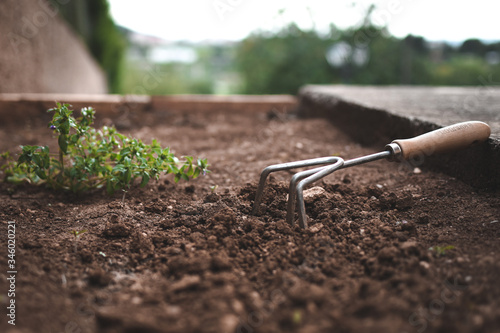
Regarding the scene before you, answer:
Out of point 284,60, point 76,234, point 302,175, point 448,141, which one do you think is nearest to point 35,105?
point 76,234

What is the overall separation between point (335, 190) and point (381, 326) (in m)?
1.02

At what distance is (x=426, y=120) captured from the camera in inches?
86.2

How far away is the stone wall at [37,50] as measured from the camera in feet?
12.9

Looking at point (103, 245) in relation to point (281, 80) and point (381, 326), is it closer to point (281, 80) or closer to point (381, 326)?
point (381, 326)

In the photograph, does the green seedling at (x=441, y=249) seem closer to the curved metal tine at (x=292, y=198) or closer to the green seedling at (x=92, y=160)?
the curved metal tine at (x=292, y=198)

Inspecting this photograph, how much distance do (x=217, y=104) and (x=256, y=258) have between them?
10.6 ft

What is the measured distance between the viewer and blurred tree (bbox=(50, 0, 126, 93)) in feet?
24.7

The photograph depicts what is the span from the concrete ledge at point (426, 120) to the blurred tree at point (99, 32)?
5.45 m

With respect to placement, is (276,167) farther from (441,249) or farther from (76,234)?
(76,234)

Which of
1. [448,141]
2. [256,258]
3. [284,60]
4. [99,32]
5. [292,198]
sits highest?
[99,32]

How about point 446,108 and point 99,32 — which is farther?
point 99,32

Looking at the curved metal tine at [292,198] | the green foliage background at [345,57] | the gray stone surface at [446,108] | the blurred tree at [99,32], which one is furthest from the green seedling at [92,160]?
the green foliage background at [345,57]

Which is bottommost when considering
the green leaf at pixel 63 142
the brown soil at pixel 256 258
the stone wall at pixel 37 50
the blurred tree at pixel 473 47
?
the brown soil at pixel 256 258

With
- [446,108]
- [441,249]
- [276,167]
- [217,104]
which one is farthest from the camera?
[217,104]
